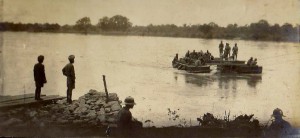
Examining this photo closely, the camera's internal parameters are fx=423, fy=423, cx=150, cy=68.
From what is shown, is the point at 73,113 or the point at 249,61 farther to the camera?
the point at 249,61

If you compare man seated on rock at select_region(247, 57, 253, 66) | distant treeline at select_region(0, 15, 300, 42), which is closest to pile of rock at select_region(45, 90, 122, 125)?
distant treeline at select_region(0, 15, 300, 42)

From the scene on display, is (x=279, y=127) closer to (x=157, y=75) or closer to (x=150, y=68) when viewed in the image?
(x=157, y=75)

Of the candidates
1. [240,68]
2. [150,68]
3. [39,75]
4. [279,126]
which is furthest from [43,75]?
[279,126]

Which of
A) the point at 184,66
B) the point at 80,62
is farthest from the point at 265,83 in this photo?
the point at 80,62

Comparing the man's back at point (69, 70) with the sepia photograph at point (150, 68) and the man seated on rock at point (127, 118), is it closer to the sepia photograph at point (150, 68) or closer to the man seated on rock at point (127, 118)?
the sepia photograph at point (150, 68)

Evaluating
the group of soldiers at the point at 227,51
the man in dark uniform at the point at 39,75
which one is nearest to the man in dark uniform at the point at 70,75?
the man in dark uniform at the point at 39,75

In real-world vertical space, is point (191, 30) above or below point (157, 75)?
above

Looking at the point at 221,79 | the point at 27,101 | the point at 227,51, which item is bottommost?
the point at 27,101

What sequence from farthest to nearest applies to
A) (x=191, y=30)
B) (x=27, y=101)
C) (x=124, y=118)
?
(x=191, y=30), (x=27, y=101), (x=124, y=118)
